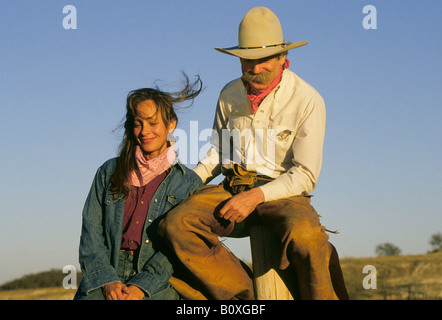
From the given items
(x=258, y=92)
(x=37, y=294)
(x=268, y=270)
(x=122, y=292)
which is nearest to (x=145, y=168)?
(x=122, y=292)

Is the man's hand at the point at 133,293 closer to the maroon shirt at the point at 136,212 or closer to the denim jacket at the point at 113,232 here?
the denim jacket at the point at 113,232

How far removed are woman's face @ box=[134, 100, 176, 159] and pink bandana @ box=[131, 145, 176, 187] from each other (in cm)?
6

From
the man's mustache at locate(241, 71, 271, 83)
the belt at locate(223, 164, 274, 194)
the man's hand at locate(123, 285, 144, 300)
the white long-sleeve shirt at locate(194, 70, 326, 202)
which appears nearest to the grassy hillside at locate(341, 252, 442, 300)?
the white long-sleeve shirt at locate(194, 70, 326, 202)

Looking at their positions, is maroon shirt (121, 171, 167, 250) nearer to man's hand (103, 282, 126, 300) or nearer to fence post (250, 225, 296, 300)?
man's hand (103, 282, 126, 300)

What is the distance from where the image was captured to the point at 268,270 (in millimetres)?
5648

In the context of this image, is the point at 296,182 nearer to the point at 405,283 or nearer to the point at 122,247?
the point at 122,247

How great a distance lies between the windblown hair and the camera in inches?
227

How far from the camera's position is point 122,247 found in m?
5.62

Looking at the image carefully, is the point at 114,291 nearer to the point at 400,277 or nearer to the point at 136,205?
the point at 136,205

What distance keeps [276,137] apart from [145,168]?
1.21 m

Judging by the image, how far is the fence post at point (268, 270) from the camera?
18.3 ft
